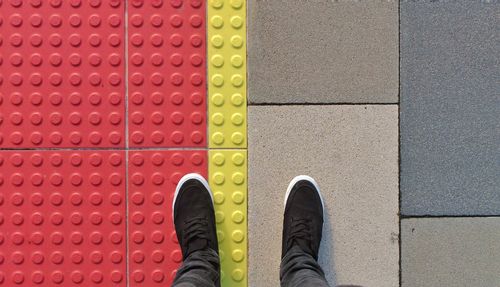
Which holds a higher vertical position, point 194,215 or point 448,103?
point 448,103

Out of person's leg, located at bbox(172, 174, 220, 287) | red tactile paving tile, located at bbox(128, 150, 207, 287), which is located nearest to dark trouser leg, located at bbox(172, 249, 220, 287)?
person's leg, located at bbox(172, 174, 220, 287)

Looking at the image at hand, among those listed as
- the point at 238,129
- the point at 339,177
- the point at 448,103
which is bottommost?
the point at 339,177

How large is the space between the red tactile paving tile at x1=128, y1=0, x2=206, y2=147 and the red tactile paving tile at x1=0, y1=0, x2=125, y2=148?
0.06 m

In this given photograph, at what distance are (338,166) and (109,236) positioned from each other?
3.21 ft

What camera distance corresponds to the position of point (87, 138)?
56.7 inches

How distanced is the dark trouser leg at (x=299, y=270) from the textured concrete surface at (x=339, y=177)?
0.24ft

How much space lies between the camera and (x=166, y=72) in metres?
1.44

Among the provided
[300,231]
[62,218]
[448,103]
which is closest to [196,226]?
[300,231]

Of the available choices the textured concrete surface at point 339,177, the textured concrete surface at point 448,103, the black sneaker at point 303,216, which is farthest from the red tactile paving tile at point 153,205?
the textured concrete surface at point 448,103

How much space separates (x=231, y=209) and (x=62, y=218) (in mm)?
687

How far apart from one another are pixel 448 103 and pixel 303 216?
0.76 metres

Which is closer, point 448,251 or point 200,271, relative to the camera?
point 200,271

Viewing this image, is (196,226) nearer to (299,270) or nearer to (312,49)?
(299,270)

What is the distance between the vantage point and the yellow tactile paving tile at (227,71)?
1442 millimetres
